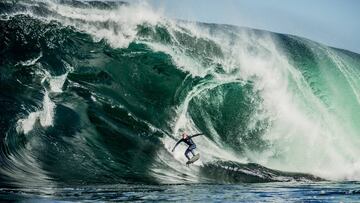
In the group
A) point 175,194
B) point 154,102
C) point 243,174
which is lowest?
point 175,194

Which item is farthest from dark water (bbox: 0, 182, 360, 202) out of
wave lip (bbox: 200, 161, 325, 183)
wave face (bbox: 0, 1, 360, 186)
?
wave lip (bbox: 200, 161, 325, 183)

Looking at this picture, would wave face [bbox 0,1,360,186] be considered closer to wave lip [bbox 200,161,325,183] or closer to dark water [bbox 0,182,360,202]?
wave lip [bbox 200,161,325,183]

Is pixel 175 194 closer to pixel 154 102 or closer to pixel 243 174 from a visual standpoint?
pixel 243 174

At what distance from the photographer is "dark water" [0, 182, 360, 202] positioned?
8.55 metres

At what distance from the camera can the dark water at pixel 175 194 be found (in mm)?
8547

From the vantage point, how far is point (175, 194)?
9.56 metres

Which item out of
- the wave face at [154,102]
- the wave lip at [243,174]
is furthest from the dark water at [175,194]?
the wave lip at [243,174]

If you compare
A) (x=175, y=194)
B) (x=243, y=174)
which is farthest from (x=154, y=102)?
(x=175, y=194)

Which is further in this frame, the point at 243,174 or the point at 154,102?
the point at 154,102

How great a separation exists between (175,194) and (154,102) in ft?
23.7

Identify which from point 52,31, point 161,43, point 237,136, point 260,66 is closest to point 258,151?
point 237,136

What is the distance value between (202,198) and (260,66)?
421 inches

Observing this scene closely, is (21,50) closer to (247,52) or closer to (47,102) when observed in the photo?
(47,102)

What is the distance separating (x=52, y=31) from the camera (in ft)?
56.7
